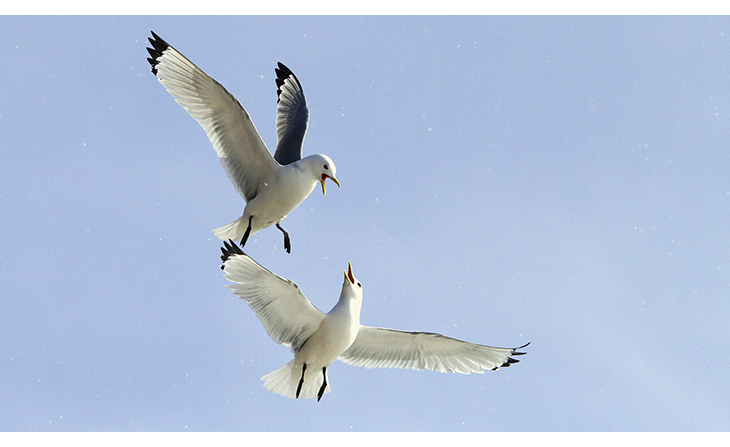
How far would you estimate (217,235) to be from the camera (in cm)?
713

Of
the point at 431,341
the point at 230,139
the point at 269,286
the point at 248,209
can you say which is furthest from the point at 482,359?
the point at 230,139

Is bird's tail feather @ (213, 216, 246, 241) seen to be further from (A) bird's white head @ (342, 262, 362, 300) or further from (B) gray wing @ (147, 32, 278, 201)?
(A) bird's white head @ (342, 262, 362, 300)

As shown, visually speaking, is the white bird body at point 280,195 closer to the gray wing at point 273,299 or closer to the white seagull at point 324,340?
the white seagull at point 324,340

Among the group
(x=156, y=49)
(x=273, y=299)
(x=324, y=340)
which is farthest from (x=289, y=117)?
(x=324, y=340)

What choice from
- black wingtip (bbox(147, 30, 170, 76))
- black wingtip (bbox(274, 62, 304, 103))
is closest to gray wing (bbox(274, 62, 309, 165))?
black wingtip (bbox(274, 62, 304, 103))

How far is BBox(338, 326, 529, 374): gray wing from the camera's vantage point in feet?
21.9

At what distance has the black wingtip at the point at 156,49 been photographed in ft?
21.7

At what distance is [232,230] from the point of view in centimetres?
716

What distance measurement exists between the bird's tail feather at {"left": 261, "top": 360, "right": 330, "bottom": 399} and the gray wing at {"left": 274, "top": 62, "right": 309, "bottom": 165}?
2.44 meters

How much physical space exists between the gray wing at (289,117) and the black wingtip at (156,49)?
1.78 metres

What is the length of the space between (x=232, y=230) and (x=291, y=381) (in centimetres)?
161

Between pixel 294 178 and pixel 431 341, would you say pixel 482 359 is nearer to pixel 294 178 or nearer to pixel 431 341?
pixel 431 341

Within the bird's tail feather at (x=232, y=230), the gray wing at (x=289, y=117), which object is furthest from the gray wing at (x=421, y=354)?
the gray wing at (x=289, y=117)

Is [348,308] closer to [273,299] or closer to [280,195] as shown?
[273,299]
